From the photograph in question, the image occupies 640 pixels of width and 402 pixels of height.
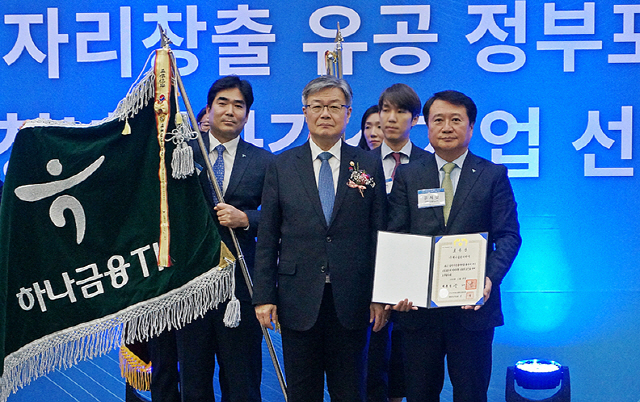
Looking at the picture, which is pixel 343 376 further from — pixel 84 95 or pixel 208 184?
pixel 84 95

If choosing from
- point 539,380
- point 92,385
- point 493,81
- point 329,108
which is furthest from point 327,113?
point 92,385

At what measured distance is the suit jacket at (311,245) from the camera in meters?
2.13

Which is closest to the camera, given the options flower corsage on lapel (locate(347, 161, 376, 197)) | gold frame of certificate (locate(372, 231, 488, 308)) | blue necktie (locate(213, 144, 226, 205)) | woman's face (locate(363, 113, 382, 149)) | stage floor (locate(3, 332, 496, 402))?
gold frame of certificate (locate(372, 231, 488, 308))

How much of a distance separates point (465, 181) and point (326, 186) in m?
0.46

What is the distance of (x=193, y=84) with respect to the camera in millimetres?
3684

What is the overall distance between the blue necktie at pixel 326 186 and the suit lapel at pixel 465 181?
0.39 metres

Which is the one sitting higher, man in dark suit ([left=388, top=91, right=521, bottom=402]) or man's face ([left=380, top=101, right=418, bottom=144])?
man's face ([left=380, top=101, right=418, bottom=144])

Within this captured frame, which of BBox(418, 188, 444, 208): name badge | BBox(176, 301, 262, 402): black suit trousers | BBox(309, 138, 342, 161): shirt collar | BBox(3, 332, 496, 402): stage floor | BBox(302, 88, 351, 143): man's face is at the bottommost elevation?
BBox(3, 332, 496, 402): stage floor

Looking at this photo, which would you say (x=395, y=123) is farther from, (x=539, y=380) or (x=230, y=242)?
(x=539, y=380)

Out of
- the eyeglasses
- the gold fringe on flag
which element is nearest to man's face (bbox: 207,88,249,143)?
Result: the eyeglasses

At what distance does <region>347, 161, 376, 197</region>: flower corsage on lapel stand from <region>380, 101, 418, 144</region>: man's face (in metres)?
0.57

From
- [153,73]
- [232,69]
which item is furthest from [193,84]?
[153,73]

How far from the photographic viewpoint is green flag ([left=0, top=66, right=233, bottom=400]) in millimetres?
2273

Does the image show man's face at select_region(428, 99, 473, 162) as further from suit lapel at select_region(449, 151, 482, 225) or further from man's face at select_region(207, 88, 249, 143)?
man's face at select_region(207, 88, 249, 143)
